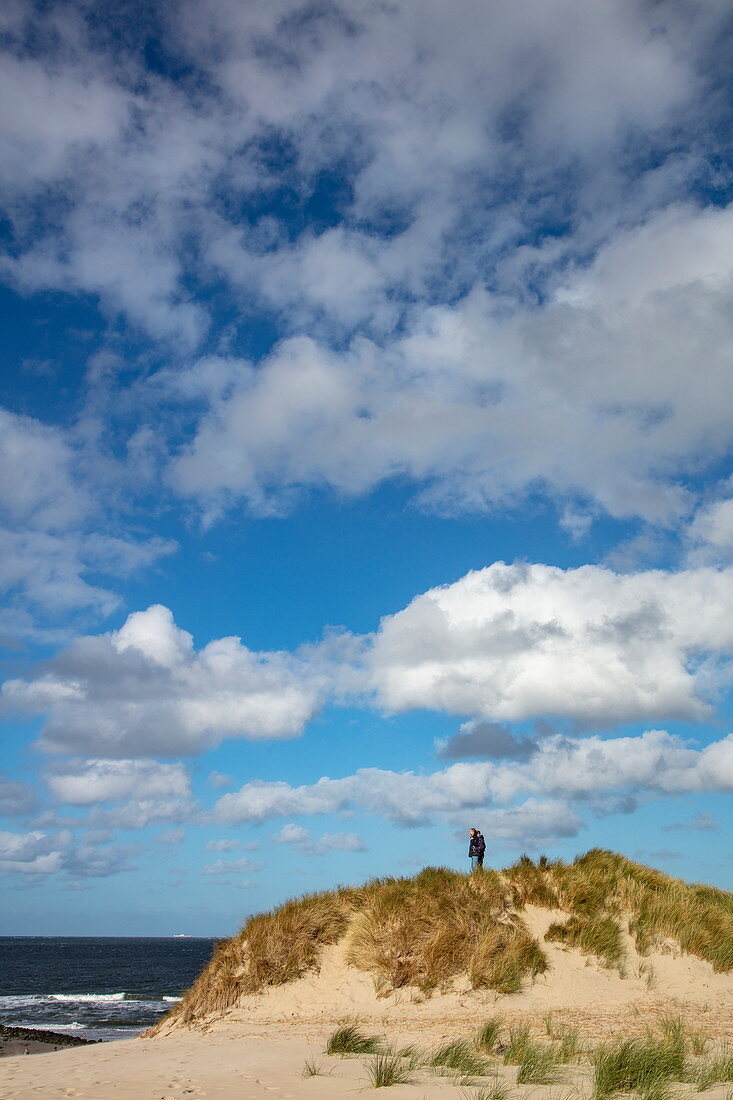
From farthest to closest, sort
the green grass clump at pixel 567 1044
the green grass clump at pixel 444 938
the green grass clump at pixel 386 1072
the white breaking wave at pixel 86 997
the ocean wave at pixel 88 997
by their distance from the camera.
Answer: the white breaking wave at pixel 86 997, the ocean wave at pixel 88 997, the green grass clump at pixel 444 938, the green grass clump at pixel 567 1044, the green grass clump at pixel 386 1072

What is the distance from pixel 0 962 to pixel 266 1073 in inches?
3899

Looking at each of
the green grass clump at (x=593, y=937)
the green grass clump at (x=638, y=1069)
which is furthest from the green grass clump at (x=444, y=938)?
the green grass clump at (x=638, y=1069)

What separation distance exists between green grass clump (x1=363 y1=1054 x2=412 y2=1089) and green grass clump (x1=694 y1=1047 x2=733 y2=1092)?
3.89 m

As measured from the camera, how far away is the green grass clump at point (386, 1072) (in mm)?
9727

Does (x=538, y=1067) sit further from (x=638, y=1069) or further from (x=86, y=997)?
(x=86, y=997)

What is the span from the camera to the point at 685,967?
17625mm

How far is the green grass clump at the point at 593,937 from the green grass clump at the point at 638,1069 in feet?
23.7

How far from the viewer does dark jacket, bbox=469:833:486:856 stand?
22.9 meters

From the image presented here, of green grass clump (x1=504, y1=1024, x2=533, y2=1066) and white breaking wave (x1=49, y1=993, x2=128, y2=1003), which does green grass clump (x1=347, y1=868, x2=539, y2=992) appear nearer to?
green grass clump (x1=504, y1=1024, x2=533, y2=1066)

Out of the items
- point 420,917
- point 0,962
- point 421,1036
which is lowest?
point 0,962

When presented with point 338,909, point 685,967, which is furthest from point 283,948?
point 685,967

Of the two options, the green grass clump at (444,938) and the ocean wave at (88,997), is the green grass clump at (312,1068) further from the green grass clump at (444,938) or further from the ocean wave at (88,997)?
the ocean wave at (88,997)

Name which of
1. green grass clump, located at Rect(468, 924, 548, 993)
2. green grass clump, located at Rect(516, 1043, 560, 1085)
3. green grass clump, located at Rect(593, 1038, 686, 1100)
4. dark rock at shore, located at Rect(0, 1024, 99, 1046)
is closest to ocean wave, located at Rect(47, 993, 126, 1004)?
dark rock at shore, located at Rect(0, 1024, 99, 1046)

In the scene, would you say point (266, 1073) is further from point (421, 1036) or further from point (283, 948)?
point (283, 948)
